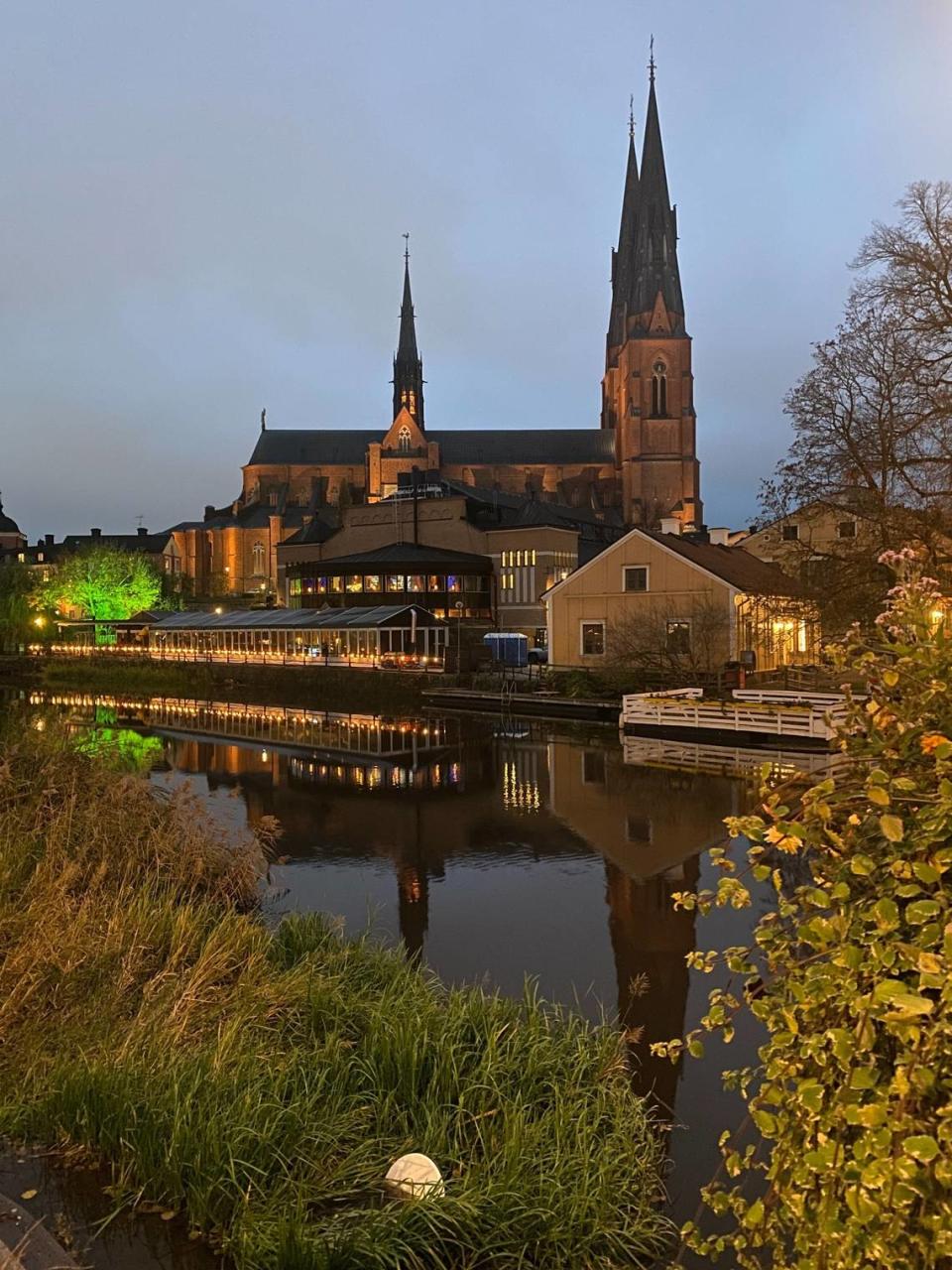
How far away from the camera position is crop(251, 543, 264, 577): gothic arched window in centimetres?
9088

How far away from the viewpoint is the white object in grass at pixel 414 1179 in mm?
4344

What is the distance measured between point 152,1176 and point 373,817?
12.3 m

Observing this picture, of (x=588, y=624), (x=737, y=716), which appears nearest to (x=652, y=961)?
(x=737, y=716)

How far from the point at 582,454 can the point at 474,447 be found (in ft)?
40.2

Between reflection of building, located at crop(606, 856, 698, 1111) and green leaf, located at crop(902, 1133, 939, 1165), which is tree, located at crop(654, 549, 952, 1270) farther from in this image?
reflection of building, located at crop(606, 856, 698, 1111)

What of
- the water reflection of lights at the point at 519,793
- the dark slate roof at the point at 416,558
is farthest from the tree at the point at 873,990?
the dark slate roof at the point at 416,558

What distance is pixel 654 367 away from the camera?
89812 millimetres

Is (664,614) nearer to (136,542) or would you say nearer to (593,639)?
(593,639)

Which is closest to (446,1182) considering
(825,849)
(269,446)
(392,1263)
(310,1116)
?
(392,1263)

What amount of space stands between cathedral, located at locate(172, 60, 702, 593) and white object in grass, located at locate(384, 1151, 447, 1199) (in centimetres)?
7995

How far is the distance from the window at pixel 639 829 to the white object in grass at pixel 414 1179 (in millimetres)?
10072

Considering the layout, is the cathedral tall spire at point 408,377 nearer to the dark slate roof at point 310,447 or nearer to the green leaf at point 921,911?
the dark slate roof at point 310,447

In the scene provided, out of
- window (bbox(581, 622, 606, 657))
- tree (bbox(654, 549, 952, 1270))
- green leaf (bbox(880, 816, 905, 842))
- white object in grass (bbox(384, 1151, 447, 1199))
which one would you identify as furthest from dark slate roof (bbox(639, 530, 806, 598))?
green leaf (bbox(880, 816, 905, 842))

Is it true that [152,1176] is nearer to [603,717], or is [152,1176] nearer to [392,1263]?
[392,1263]
